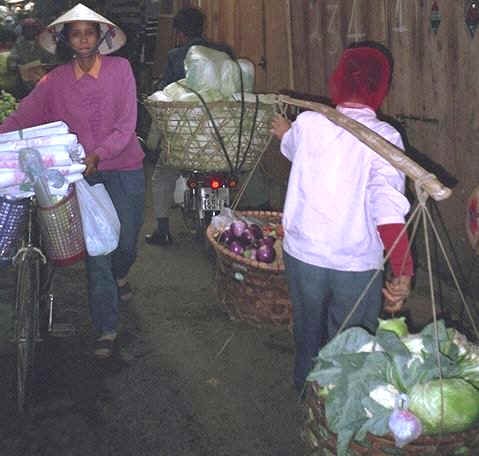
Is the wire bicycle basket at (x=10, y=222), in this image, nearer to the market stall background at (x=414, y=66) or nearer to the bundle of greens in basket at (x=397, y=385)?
the bundle of greens in basket at (x=397, y=385)

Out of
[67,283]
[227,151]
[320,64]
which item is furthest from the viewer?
[320,64]

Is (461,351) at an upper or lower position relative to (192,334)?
upper

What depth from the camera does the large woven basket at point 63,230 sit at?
4.02 m

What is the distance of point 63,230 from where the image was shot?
4090mm

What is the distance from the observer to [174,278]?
648cm

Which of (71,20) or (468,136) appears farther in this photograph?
(468,136)

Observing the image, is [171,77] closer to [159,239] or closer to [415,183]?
[159,239]

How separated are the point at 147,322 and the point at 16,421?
5.37 feet

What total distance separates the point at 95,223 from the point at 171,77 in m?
3.32

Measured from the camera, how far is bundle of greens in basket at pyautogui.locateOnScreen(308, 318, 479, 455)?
2658 mm

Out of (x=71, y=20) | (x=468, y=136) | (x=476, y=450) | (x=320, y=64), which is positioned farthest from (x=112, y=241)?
(x=320, y=64)

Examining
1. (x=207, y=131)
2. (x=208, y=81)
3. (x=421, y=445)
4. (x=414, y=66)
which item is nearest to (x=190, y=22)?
(x=208, y=81)

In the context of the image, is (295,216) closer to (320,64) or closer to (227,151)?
(227,151)

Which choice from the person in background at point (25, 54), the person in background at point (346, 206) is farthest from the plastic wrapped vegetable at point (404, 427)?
the person in background at point (25, 54)
